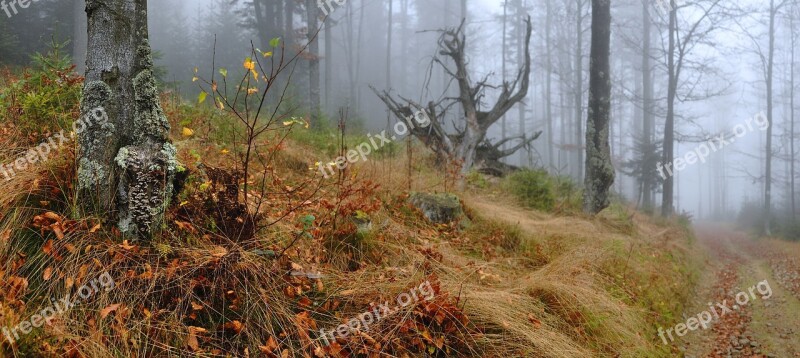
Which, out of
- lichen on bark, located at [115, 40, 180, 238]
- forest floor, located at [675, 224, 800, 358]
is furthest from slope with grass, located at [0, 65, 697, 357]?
forest floor, located at [675, 224, 800, 358]

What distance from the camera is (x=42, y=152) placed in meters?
2.97

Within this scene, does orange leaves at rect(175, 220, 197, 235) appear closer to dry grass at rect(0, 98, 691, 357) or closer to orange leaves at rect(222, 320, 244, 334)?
dry grass at rect(0, 98, 691, 357)

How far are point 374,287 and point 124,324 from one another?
1.38 metres

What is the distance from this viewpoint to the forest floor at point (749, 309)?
15.4 ft

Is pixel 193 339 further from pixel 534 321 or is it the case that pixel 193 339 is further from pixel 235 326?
pixel 534 321

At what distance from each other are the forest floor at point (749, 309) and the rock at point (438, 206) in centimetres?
273

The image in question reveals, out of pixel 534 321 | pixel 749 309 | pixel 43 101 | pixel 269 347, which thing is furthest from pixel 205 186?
pixel 749 309

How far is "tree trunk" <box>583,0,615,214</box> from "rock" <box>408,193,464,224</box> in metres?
4.46

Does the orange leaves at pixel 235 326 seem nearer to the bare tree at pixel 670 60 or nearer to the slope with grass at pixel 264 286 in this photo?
the slope with grass at pixel 264 286

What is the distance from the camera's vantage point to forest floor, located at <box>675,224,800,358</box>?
4695 mm

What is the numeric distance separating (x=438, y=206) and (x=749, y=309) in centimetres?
511

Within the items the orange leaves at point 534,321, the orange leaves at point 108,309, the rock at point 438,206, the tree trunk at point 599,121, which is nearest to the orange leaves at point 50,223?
the orange leaves at point 108,309

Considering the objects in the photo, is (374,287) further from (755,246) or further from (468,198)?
(755,246)

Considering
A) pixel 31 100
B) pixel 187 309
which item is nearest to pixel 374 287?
pixel 187 309
